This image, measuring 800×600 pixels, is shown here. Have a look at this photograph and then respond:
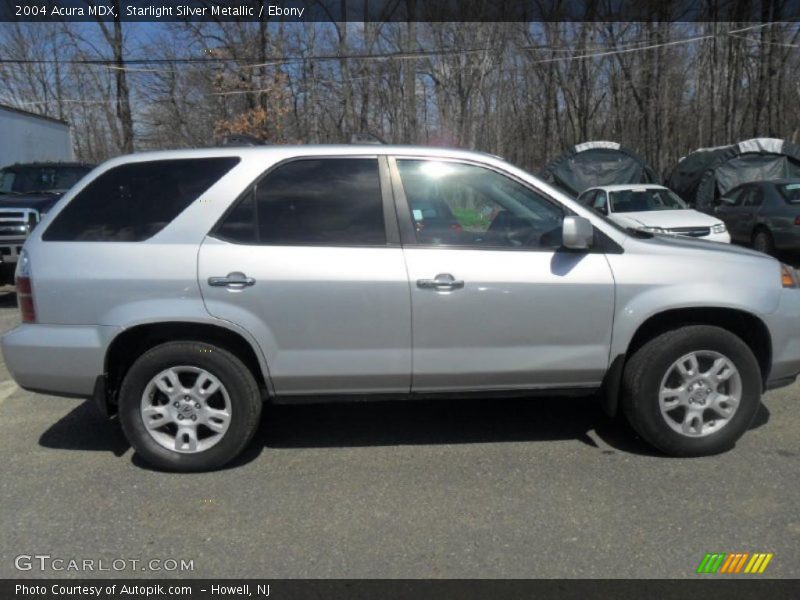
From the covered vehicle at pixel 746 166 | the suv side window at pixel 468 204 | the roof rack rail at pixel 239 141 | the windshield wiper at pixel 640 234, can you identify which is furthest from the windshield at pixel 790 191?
the roof rack rail at pixel 239 141

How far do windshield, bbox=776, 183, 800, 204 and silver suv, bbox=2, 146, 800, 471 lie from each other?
8.77 m

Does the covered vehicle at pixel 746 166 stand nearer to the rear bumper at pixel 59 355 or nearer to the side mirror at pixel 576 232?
the side mirror at pixel 576 232

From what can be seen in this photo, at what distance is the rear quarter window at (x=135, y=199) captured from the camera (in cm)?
378

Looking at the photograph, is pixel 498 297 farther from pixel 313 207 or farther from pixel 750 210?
pixel 750 210

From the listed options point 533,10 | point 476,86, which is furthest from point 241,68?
point 533,10

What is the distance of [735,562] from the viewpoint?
9.55ft

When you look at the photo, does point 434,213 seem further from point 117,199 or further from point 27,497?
point 27,497

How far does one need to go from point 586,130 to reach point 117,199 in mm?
28003

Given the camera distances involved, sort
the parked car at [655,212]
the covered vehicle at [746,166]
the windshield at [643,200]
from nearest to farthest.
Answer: the parked car at [655,212] < the windshield at [643,200] < the covered vehicle at [746,166]

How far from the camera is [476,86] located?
1056 inches

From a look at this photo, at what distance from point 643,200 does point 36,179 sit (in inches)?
417

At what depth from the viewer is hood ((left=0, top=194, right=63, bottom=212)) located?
30.4 feet

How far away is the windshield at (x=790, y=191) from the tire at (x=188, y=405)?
10.8 metres

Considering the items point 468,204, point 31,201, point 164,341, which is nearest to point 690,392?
point 468,204
